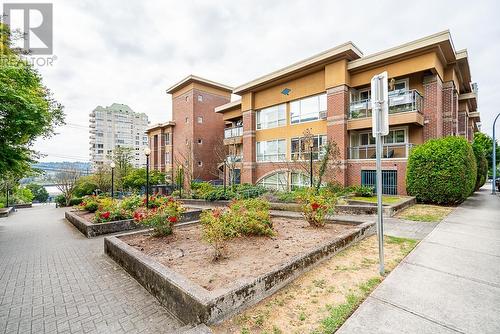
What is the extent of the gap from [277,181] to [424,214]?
1283 cm

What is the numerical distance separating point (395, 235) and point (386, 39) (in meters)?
17.9

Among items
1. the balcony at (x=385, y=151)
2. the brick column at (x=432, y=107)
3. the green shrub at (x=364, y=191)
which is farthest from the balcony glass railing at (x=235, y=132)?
the brick column at (x=432, y=107)

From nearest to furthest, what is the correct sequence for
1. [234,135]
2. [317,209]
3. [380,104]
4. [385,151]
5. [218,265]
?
[380,104]
[218,265]
[317,209]
[385,151]
[234,135]

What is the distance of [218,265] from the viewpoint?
448cm

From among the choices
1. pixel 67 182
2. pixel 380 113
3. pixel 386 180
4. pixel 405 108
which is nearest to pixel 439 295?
pixel 380 113

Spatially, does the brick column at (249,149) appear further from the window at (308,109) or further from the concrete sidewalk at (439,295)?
the concrete sidewalk at (439,295)

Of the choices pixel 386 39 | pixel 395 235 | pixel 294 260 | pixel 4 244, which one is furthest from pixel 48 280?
pixel 386 39

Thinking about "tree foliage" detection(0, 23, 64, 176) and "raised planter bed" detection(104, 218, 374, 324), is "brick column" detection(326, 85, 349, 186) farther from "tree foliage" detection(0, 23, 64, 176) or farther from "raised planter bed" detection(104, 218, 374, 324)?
"tree foliage" detection(0, 23, 64, 176)

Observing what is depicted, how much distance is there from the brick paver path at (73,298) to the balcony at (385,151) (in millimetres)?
16094

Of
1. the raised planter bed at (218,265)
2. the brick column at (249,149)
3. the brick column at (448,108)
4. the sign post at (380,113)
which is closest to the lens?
the raised planter bed at (218,265)

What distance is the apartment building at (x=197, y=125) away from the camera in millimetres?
30641

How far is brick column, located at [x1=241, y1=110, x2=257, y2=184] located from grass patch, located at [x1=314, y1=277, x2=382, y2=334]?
62.8ft

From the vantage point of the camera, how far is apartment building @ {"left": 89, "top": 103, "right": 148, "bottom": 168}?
83.4 m
